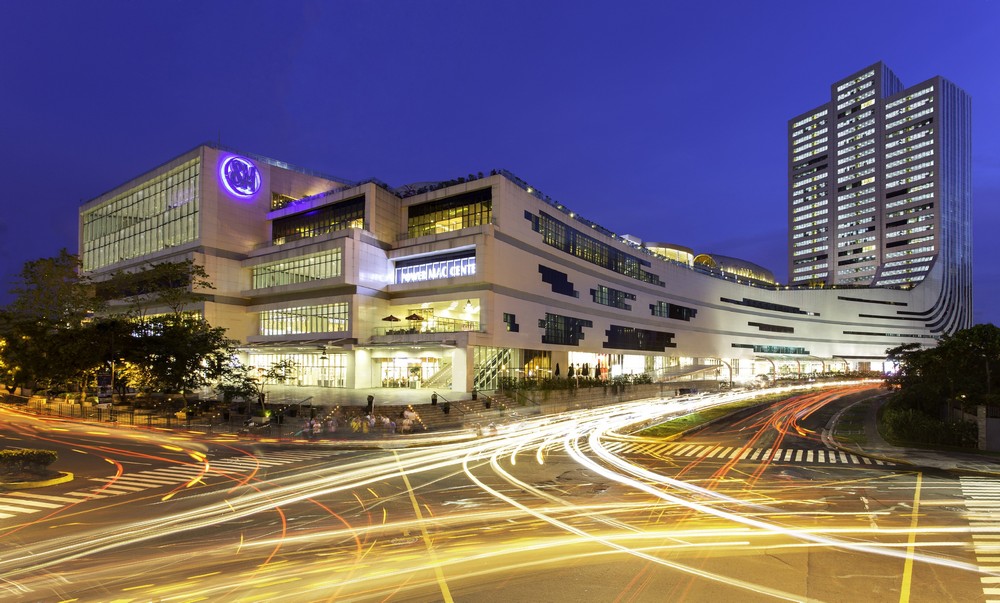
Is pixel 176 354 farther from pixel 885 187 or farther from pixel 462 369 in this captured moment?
pixel 885 187

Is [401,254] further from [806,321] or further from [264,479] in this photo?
[806,321]

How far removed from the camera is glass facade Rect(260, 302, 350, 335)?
56.6m

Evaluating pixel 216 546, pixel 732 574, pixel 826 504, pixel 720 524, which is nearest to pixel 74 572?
pixel 216 546

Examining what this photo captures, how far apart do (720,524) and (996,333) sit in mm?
27091

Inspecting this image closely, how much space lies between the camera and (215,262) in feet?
210

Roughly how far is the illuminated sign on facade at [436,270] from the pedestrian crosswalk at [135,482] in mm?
29959

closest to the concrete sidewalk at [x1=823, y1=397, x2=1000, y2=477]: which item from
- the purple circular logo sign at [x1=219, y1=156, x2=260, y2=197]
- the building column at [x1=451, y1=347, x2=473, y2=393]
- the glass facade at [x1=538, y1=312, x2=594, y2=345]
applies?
the building column at [x1=451, y1=347, x2=473, y2=393]

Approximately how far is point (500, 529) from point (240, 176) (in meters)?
66.0

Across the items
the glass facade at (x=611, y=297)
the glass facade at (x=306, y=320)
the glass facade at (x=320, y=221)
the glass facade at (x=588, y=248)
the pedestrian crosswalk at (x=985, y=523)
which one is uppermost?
the glass facade at (x=320, y=221)

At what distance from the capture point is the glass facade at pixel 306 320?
186ft

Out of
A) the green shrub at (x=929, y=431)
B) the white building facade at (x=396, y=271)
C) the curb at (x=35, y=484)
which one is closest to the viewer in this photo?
the curb at (x=35, y=484)

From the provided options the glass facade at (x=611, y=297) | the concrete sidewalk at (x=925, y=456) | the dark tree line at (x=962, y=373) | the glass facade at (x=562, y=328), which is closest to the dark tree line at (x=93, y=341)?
the glass facade at (x=562, y=328)

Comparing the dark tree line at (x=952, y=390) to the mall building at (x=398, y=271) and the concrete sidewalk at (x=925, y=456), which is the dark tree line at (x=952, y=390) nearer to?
the concrete sidewalk at (x=925, y=456)

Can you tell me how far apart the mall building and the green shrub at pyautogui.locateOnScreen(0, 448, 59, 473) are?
31.0 m
